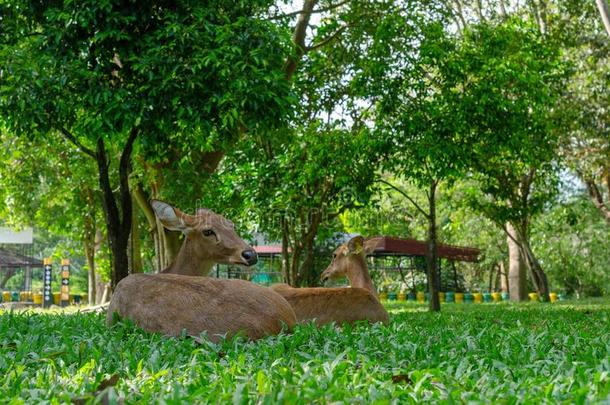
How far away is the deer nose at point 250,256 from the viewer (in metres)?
6.61

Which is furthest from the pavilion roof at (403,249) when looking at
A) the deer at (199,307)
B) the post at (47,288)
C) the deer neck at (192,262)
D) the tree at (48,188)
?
the deer at (199,307)

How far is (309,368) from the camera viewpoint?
347 centimetres

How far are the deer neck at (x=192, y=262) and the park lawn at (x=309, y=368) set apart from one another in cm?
168

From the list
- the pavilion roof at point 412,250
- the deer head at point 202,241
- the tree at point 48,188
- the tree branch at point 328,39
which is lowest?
the deer head at point 202,241

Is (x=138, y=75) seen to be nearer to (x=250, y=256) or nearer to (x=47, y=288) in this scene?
(x=250, y=256)

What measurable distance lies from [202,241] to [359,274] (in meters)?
2.35

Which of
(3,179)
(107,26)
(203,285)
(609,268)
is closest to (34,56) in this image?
(107,26)

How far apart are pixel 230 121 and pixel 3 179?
527 inches

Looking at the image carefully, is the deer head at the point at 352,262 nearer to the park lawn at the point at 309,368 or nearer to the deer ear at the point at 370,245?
the deer ear at the point at 370,245

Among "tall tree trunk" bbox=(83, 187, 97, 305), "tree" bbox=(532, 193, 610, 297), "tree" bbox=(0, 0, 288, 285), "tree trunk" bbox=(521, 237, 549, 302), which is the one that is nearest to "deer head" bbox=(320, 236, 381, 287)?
"tree" bbox=(0, 0, 288, 285)

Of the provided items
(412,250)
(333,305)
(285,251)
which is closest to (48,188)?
(285,251)

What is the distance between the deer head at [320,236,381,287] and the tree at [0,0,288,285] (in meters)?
1.66

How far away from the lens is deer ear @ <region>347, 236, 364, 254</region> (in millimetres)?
8695

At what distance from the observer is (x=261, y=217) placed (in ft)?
43.1
